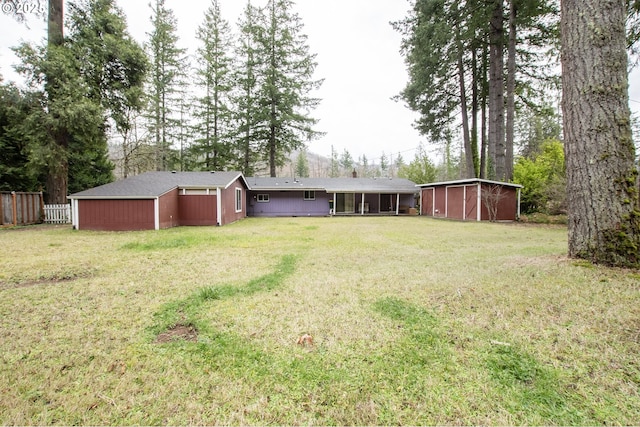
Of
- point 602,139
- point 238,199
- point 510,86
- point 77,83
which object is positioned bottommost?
point 238,199

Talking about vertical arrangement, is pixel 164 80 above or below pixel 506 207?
above

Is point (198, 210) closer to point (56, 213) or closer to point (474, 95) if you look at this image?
point (56, 213)

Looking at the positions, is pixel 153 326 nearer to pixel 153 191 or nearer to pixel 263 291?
pixel 263 291

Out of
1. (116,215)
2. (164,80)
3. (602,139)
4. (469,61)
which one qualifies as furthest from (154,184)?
(469,61)

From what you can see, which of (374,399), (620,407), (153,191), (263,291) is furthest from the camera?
(153,191)

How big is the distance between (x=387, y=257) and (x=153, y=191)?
10.5 meters

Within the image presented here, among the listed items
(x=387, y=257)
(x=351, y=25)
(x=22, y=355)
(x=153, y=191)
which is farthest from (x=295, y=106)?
(x=22, y=355)

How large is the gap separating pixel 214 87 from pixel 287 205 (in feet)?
38.3

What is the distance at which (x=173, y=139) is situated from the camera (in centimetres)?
2277

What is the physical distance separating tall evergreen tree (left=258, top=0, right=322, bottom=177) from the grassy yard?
→ 67.0 ft

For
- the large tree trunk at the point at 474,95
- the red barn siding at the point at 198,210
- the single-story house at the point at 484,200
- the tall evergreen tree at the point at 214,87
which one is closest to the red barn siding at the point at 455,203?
the single-story house at the point at 484,200

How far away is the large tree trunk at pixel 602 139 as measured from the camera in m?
3.86

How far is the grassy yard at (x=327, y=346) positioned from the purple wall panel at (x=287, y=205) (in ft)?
52.7

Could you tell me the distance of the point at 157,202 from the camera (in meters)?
11.7
